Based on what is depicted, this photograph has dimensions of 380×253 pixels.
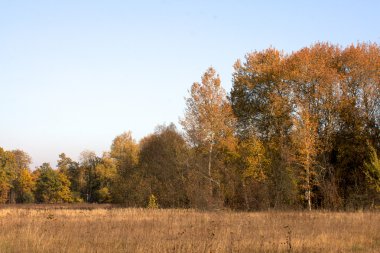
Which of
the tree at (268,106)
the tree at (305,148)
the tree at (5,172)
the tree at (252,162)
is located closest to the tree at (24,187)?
the tree at (5,172)

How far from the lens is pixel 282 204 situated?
2952 cm

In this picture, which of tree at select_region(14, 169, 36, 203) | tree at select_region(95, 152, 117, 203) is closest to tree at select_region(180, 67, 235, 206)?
tree at select_region(95, 152, 117, 203)

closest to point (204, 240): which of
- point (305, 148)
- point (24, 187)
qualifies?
point (305, 148)

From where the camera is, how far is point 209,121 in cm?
3241

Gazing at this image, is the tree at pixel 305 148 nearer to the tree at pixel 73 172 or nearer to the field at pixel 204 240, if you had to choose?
the field at pixel 204 240

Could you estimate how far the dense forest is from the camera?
30.0 metres

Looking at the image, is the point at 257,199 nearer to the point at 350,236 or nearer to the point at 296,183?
the point at 296,183

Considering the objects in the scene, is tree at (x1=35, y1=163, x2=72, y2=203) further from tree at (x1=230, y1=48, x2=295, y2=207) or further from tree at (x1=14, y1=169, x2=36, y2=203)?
tree at (x1=230, y1=48, x2=295, y2=207)

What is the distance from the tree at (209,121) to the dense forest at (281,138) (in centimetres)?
7

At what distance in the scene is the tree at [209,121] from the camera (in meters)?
32.3

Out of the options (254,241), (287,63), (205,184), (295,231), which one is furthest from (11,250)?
(287,63)

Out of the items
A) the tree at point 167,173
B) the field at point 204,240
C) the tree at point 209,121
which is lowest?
the field at point 204,240

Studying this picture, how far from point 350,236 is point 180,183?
2106 centimetres

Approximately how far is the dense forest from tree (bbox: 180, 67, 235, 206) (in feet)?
0.24
